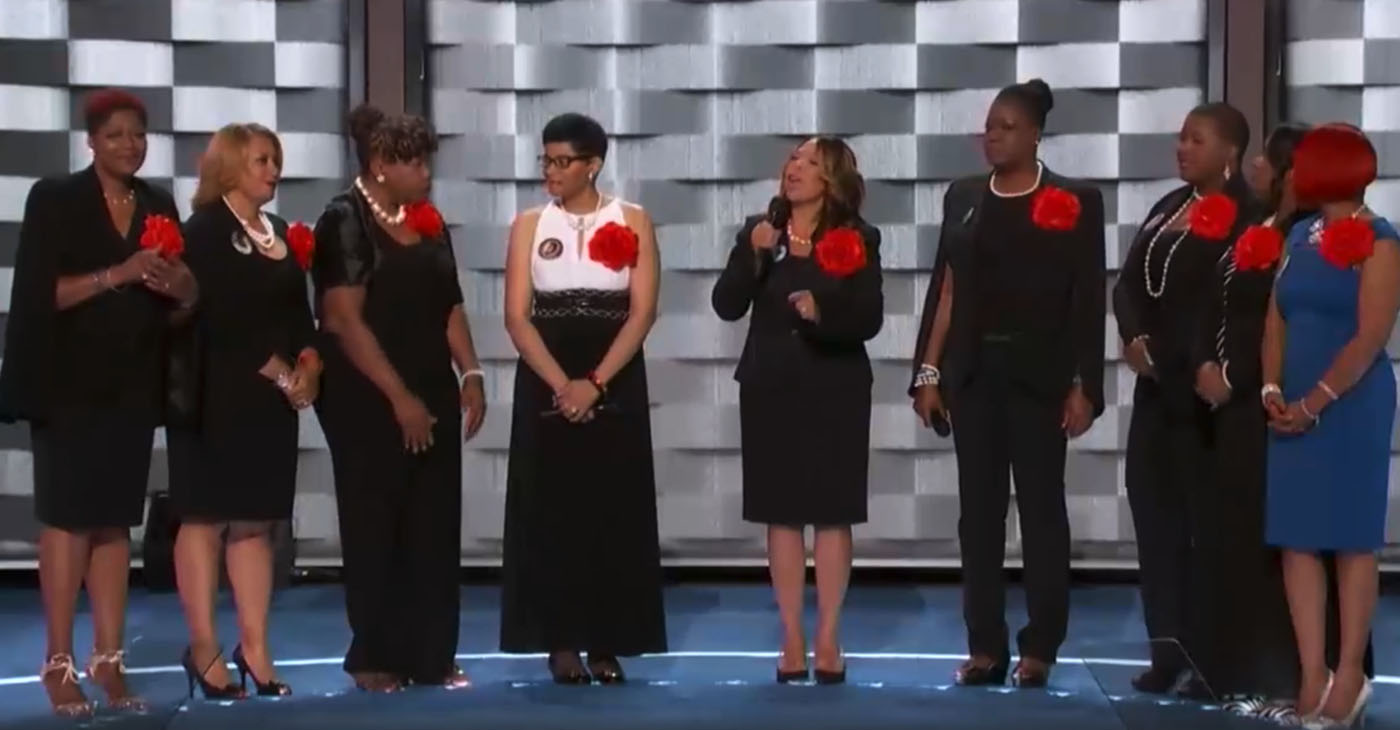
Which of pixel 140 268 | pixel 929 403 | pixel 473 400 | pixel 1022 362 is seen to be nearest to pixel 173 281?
pixel 140 268

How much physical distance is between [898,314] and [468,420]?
2250mm

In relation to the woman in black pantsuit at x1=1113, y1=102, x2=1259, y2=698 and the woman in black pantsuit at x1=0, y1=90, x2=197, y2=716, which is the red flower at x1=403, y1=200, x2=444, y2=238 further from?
the woman in black pantsuit at x1=1113, y1=102, x2=1259, y2=698

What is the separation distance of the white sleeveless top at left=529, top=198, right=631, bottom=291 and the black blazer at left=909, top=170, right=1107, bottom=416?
2.77ft

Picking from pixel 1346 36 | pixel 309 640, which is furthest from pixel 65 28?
pixel 1346 36

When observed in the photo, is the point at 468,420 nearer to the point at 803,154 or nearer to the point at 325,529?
the point at 803,154

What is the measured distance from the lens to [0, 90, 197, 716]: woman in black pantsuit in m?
4.93

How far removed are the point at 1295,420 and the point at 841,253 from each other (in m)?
1.15

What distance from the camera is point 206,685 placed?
16.8ft

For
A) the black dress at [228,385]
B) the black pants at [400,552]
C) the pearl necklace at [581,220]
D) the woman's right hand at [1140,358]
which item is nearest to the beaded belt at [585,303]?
the pearl necklace at [581,220]

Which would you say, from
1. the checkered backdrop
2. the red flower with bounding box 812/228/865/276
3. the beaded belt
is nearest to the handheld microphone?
the red flower with bounding box 812/228/865/276

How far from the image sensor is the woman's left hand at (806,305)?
17.2 ft

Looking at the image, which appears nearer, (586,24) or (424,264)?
(424,264)

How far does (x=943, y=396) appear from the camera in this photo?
5570mm

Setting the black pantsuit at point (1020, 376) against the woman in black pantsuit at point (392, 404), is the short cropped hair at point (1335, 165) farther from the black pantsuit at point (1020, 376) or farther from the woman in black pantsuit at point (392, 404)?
the woman in black pantsuit at point (392, 404)
